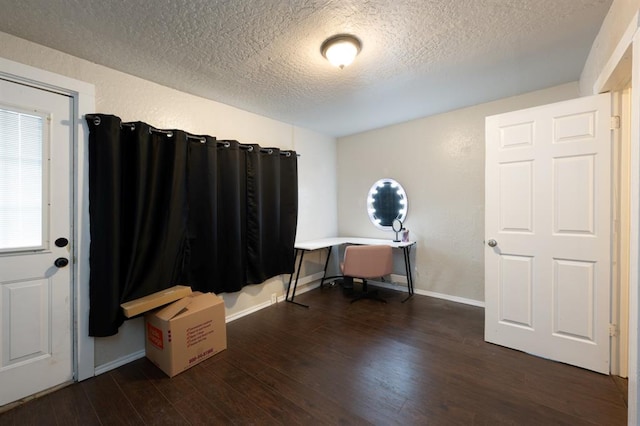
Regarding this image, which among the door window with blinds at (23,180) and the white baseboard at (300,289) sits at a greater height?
the door window with blinds at (23,180)

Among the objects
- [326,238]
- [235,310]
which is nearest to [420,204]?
[326,238]

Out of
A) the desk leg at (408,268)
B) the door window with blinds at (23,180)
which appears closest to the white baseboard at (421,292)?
the desk leg at (408,268)

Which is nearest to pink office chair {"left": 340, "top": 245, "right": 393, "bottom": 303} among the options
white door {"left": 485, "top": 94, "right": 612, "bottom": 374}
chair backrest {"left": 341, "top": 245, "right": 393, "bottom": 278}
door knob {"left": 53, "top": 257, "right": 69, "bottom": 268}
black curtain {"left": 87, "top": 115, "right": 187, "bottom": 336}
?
chair backrest {"left": 341, "top": 245, "right": 393, "bottom": 278}

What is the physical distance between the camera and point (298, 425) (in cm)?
155

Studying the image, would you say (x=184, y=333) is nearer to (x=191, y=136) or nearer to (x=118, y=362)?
(x=118, y=362)

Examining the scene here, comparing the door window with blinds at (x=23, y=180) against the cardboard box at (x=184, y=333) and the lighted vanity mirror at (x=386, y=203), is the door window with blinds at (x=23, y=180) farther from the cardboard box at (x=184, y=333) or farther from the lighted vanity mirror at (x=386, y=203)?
the lighted vanity mirror at (x=386, y=203)

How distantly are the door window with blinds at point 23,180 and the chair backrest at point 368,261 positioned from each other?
2.82 metres

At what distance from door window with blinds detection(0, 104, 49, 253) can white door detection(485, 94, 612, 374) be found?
3.57 metres

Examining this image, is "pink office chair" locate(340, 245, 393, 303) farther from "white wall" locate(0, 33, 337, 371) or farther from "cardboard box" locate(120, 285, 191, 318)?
"cardboard box" locate(120, 285, 191, 318)

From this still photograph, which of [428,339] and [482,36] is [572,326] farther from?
[482,36]

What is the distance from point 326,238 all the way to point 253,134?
1.97 m

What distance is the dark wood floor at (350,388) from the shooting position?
161cm

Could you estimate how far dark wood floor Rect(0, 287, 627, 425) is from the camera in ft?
5.29

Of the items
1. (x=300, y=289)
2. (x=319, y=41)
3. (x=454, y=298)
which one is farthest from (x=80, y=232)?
(x=454, y=298)
